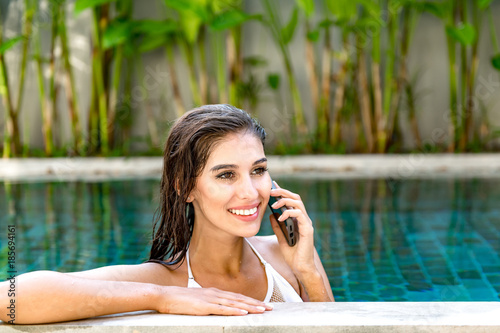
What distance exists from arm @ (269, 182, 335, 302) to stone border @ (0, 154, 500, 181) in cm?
508

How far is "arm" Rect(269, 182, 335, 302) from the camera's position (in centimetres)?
193

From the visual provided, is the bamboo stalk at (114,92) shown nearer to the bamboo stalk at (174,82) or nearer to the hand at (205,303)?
the bamboo stalk at (174,82)

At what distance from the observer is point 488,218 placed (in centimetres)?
464

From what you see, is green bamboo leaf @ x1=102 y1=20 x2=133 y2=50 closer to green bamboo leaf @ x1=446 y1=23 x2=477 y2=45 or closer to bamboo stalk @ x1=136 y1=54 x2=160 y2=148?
bamboo stalk @ x1=136 y1=54 x2=160 y2=148

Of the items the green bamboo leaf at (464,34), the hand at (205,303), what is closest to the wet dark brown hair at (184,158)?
the hand at (205,303)

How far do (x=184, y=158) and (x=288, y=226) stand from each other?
0.38 metres

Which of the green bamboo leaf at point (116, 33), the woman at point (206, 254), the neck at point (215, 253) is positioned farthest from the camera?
the green bamboo leaf at point (116, 33)

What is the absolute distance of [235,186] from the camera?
72.1 inches

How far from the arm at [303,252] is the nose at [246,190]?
0.40ft

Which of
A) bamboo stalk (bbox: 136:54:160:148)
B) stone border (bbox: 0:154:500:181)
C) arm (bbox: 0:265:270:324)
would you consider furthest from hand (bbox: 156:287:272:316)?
bamboo stalk (bbox: 136:54:160:148)

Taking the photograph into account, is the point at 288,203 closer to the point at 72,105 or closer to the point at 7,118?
the point at 72,105

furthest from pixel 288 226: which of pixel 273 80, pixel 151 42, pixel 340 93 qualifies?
pixel 151 42

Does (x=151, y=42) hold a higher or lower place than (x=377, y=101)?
higher

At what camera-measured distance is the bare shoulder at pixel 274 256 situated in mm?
2156
